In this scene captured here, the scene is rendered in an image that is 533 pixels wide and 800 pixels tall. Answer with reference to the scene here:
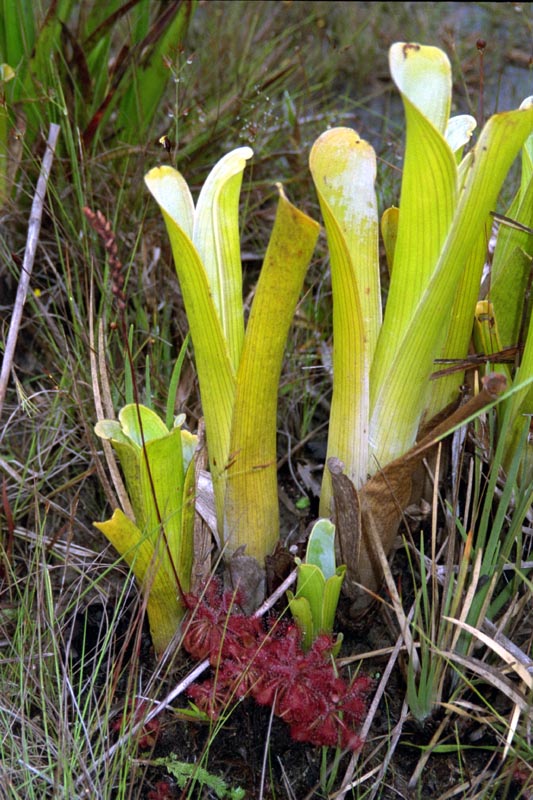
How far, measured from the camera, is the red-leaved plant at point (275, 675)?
1.11 meters

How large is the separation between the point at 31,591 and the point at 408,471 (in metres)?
0.76

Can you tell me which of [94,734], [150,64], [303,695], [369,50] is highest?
[369,50]

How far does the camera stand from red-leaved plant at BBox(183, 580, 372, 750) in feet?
3.65

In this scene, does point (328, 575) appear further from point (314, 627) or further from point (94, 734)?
point (94, 734)

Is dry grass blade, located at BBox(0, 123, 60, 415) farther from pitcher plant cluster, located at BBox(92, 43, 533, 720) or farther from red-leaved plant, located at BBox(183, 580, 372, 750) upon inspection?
red-leaved plant, located at BBox(183, 580, 372, 750)

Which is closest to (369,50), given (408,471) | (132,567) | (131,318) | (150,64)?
(150,64)

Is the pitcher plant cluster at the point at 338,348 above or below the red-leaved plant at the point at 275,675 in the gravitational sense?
above

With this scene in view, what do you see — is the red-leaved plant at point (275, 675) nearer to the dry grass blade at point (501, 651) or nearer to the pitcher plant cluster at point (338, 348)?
the pitcher plant cluster at point (338, 348)

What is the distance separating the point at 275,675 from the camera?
114cm

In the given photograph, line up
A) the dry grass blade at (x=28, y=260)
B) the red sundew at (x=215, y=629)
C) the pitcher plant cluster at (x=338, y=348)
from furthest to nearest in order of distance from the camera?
1. the dry grass blade at (x=28, y=260)
2. the red sundew at (x=215, y=629)
3. the pitcher plant cluster at (x=338, y=348)

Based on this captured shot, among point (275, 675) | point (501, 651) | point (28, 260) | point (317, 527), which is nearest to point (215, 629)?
point (275, 675)

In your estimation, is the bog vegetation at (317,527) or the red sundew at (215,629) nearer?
the bog vegetation at (317,527)

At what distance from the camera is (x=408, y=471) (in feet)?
3.91

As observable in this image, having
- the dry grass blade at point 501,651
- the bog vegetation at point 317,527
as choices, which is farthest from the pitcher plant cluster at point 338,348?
the dry grass blade at point 501,651
